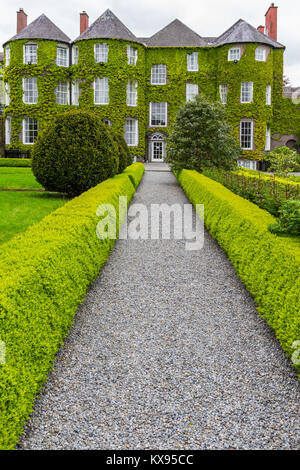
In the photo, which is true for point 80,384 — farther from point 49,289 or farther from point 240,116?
point 240,116

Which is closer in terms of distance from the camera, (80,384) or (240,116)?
(80,384)

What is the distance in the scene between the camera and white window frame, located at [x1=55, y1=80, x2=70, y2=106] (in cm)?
3125

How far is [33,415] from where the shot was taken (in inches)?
124

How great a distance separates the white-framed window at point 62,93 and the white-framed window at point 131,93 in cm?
442

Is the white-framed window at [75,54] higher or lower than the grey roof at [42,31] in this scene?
lower

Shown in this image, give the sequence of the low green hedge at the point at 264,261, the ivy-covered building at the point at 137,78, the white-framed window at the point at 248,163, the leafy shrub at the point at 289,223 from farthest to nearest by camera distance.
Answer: the white-framed window at the point at 248,163 < the ivy-covered building at the point at 137,78 < the leafy shrub at the point at 289,223 < the low green hedge at the point at 264,261

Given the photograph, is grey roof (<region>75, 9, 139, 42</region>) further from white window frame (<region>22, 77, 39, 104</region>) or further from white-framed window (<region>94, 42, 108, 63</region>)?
white window frame (<region>22, 77, 39, 104</region>)

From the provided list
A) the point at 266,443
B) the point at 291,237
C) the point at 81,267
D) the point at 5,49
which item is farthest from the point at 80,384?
the point at 5,49

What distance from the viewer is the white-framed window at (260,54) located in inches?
1225

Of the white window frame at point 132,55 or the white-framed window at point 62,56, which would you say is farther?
the white-framed window at point 62,56

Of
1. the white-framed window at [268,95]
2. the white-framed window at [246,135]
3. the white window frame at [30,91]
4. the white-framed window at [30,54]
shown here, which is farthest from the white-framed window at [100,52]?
the white-framed window at [268,95]

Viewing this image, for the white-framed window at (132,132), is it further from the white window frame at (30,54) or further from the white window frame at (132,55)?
the white window frame at (30,54)

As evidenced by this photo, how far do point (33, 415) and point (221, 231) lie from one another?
5.42 m

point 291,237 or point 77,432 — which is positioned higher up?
point 291,237
